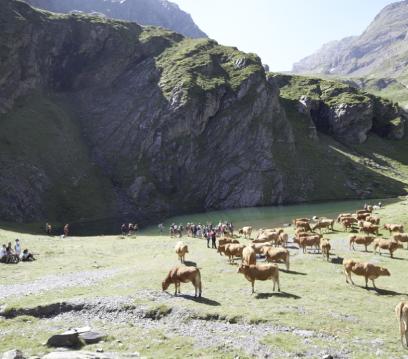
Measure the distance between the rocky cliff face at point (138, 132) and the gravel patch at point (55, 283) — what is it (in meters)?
72.6

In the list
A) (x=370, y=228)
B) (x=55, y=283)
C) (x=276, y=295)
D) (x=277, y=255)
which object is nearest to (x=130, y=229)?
(x=370, y=228)

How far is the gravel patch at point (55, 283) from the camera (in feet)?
117

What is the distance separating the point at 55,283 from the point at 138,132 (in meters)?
118

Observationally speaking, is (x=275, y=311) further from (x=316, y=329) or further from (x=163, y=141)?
(x=163, y=141)

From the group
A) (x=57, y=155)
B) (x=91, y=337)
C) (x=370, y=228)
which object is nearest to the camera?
(x=91, y=337)

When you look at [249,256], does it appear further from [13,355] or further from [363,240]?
[13,355]

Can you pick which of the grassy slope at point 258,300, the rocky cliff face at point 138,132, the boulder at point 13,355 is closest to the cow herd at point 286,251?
the grassy slope at point 258,300

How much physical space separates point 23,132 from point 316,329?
127m

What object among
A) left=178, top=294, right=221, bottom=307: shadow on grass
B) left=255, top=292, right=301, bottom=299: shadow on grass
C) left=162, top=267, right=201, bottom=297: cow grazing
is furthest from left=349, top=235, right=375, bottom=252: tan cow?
left=178, top=294, right=221, bottom=307: shadow on grass

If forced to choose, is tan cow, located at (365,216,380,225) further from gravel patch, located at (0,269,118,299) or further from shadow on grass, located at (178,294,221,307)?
shadow on grass, located at (178,294,221,307)

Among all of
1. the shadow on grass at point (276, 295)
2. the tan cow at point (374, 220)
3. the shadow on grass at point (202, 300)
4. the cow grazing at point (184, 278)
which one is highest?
the tan cow at point (374, 220)

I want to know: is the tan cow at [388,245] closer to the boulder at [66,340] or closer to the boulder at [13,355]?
the boulder at [66,340]

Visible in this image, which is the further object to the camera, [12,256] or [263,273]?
[12,256]

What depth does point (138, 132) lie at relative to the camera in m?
154
